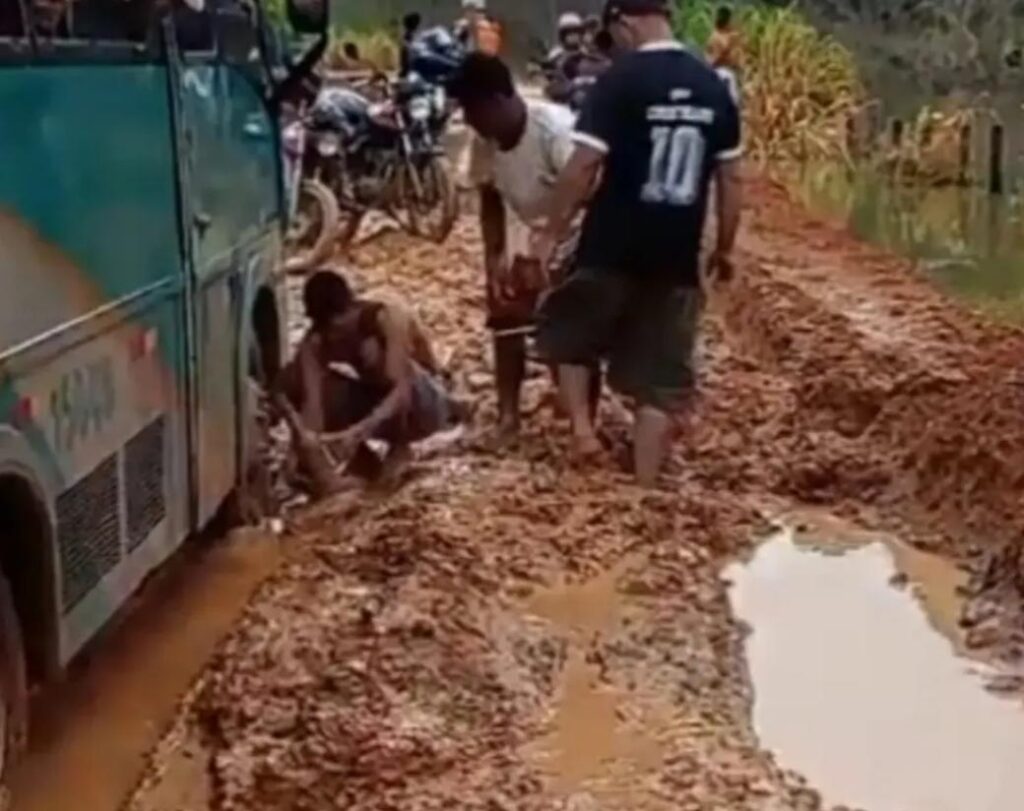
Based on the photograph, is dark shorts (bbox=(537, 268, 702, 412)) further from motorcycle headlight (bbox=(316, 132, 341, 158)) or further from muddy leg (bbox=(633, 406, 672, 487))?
motorcycle headlight (bbox=(316, 132, 341, 158))

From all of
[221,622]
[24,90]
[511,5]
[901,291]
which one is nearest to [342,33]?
[511,5]

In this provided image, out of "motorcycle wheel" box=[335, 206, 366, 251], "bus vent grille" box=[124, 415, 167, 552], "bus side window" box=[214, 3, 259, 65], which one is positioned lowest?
"motorcycle wheel" box=[335, 206, 366, 251]

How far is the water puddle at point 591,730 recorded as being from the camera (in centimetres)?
518

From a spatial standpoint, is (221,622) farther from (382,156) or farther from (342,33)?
(342,33)

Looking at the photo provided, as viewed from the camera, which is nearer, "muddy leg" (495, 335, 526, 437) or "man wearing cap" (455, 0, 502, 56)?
"muddy leg" (495, 335, 526, 437)

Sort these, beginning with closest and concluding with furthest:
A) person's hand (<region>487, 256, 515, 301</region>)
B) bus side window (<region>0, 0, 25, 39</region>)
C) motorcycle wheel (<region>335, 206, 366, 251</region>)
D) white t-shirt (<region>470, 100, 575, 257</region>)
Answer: bus side window (<region>0, 0, 25, 39</region>)
white t-shirt (<region>470, 100, 575, 257</region>)
person's hand (<region>487, 256, 515, 301</region>)
motorcycle wheel (<region>335, 206, 366, 251</region>)

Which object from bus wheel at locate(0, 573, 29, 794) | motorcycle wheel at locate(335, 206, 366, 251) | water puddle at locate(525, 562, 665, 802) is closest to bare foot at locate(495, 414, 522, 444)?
water puddle at locate(525, 562, 665, 802)

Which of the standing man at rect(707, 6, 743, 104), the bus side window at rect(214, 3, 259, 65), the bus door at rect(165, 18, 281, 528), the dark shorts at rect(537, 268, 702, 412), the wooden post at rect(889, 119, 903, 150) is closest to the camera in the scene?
the bus door at rect(165, 18, 281, 528)

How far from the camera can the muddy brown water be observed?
209 inches

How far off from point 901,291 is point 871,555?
7.48 m

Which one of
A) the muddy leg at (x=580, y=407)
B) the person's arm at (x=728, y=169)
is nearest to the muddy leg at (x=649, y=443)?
the muddy leg at (x=580, y=407)

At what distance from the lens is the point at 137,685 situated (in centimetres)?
608

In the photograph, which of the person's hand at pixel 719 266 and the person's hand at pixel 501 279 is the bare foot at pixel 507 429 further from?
the person's hand at pixel 719 266

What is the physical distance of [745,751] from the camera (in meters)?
5.34
